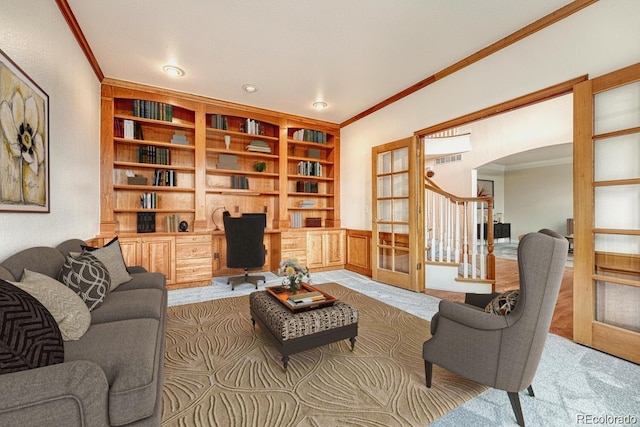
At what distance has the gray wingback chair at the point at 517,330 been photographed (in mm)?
1242

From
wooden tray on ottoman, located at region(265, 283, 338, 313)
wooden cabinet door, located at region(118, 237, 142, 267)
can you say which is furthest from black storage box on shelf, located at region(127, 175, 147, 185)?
wooden tray on ottoman, located at region(265, 283, 338, 313)

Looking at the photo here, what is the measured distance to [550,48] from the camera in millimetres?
2324

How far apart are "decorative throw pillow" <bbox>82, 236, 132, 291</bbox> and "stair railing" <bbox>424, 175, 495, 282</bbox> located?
3.71 meters

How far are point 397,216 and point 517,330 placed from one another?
2.70 m

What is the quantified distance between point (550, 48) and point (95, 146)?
4970 mm

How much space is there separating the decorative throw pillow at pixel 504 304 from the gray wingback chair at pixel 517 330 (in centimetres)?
3

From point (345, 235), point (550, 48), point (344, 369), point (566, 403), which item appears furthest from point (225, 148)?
point (566, 403)

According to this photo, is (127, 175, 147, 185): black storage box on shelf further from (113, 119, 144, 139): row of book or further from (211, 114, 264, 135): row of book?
(211, 114, 264, 135): row of book

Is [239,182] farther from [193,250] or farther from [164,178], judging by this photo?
[193,250]

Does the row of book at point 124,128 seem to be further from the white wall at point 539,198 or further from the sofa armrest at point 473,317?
the white wall at point 539,198

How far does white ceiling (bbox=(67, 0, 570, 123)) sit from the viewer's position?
7.32 ft

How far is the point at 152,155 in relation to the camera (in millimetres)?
3830

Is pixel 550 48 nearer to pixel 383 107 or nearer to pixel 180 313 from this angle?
pixel 383 107

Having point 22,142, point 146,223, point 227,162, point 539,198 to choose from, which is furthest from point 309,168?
point 539,198
